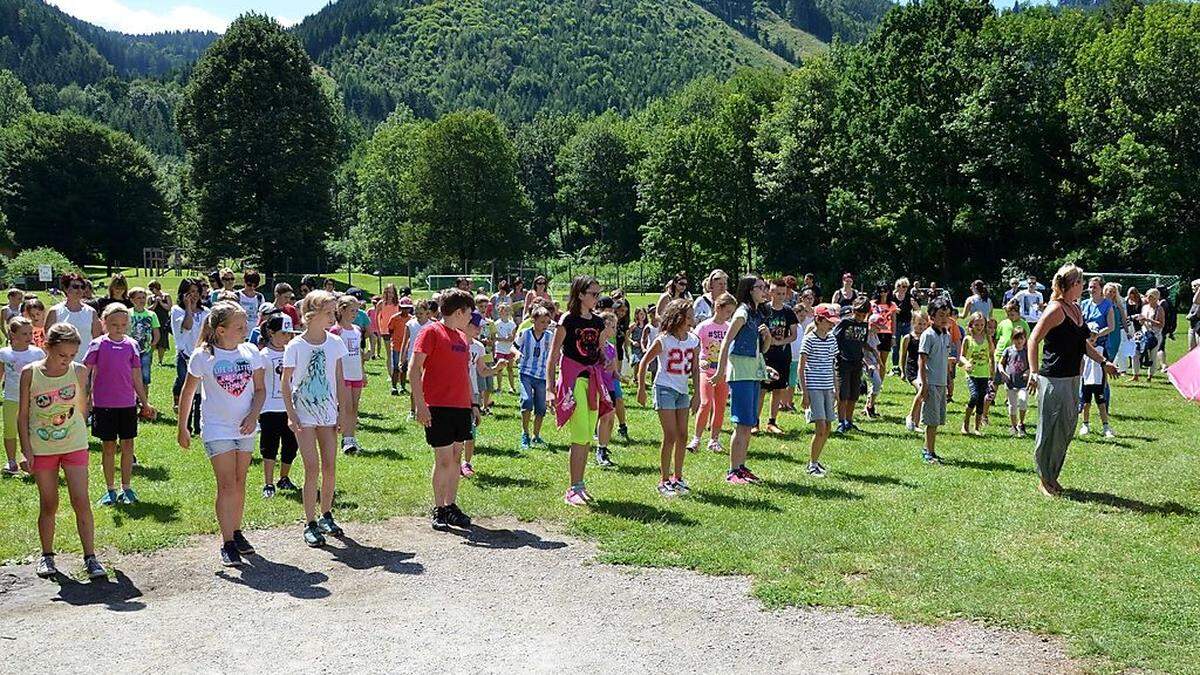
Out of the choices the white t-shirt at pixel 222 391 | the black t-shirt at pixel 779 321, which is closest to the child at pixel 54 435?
the white t-shirt at pixel 222 391

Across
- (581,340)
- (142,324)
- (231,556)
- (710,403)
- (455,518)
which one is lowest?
(231,556)

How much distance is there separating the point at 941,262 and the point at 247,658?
148 ft

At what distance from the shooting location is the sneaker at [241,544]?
7.43 metres

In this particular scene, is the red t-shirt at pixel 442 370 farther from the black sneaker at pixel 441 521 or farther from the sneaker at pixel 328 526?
the sneaker at pixel 328 526

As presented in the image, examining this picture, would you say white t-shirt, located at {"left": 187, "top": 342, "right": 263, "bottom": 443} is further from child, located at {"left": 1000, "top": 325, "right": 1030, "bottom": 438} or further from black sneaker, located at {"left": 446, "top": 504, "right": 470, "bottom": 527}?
child, located at {"left": 1000, "top": 325, "right": 1030, "bottom": 438}

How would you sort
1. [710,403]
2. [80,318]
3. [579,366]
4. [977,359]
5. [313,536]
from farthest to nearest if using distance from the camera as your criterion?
1. [977,359]
2. [710,403]
3. [80,318]
4. [579,366]
5. [313,536]

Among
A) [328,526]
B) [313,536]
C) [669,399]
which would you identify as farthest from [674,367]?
[313,536]

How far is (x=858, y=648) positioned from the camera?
5.77 meters

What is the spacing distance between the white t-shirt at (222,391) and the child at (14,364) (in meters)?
1.85

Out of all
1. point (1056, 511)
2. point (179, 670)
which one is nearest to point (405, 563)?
point (179, 670)

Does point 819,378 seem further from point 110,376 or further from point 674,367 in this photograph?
point 110,376

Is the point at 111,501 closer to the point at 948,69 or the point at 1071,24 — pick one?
the point at 948,69

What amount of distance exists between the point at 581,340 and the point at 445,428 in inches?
Result: 60.4

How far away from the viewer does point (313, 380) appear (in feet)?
25.2
